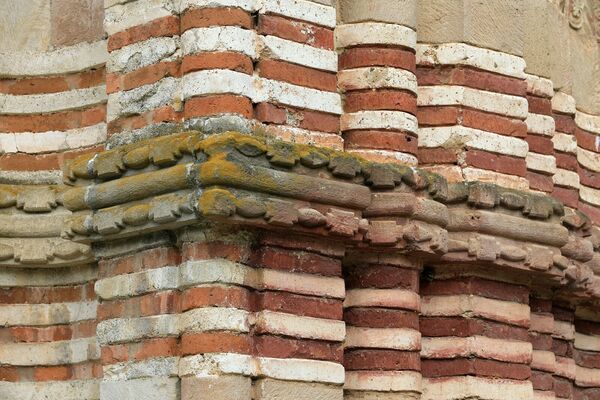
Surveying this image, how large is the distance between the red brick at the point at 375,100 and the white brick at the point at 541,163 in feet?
5.28

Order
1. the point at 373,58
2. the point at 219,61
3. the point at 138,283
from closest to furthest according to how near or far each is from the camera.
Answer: the point at 219,61
the point at 138,283
the point at 373,58

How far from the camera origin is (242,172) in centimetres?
1112

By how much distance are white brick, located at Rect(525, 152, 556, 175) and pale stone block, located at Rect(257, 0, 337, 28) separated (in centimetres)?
223

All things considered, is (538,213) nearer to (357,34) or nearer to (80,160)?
(357,34)

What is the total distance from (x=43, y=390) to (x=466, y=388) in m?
2.90

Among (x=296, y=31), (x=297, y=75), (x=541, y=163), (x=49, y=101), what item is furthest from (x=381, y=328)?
(x=49, y=101)

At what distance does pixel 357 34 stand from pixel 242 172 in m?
1.85

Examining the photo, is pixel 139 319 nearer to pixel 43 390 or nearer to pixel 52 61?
pixel 43 390

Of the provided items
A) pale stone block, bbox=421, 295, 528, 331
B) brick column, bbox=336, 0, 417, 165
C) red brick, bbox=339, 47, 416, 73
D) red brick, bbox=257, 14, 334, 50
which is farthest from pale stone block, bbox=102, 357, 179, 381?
red brick, bbox=339, 47, 416, 73

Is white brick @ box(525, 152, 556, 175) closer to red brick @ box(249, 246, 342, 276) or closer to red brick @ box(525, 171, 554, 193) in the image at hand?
red brick @ box(525, 171, 554, 193)

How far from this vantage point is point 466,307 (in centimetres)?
1289

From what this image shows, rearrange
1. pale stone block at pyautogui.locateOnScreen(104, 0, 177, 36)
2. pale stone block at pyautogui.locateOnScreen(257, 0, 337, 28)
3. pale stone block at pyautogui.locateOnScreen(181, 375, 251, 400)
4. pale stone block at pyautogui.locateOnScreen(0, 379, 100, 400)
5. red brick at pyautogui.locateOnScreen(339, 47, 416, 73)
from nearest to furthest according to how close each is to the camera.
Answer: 1. pale stone block at pyautogui.locateOnScreen(181, 375, 251, 400)
2. pale stone block at pyautogui.locateOnScreen(257, 0, 337, 28)
3. pale stone block at pyautogui.locateOnScreen(104, 0, 177, 36)
4. red brick at pyautogui.locateOnScreen(339, 47, 416, 73)
5. pale stone block at pyautogui.locateOnScreen(0, 379, 100, 400)

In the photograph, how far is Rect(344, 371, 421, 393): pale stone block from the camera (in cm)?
1215

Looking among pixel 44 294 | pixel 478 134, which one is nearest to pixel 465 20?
pixel 478 134
